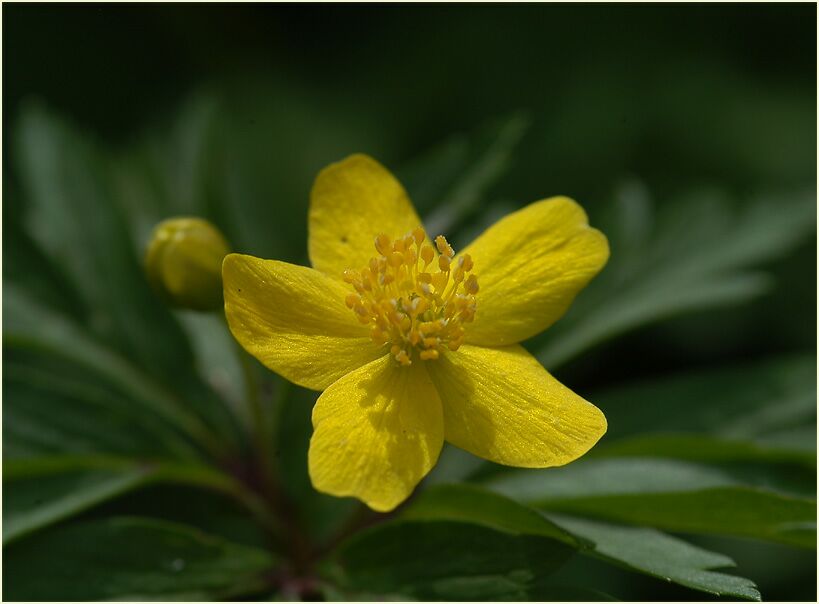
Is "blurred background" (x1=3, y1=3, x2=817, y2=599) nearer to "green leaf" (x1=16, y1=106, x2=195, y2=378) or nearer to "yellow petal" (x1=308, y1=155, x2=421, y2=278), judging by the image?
"green leaf" (x1=16, y1=106, x2=195, y2=378)

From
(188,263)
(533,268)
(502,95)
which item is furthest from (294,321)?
(502,95)

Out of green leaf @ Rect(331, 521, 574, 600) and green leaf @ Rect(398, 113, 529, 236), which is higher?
green leaf @ Rect(398, 113, 529, 236)

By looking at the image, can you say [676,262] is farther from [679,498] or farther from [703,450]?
[679,498]

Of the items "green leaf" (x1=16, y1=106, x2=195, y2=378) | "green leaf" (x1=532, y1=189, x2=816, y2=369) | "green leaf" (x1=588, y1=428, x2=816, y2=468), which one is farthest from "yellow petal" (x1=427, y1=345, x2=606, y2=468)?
"green leaf" (x1=16, y1=106, x2=195, y2=378)

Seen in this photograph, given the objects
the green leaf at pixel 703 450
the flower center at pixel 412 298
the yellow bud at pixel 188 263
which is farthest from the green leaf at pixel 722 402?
the yellow bud at pixel 188 263

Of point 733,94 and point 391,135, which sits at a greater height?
point 733,94

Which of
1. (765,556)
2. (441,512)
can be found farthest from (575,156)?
(441,512)

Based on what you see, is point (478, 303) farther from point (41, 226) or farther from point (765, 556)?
point (765, 556)
